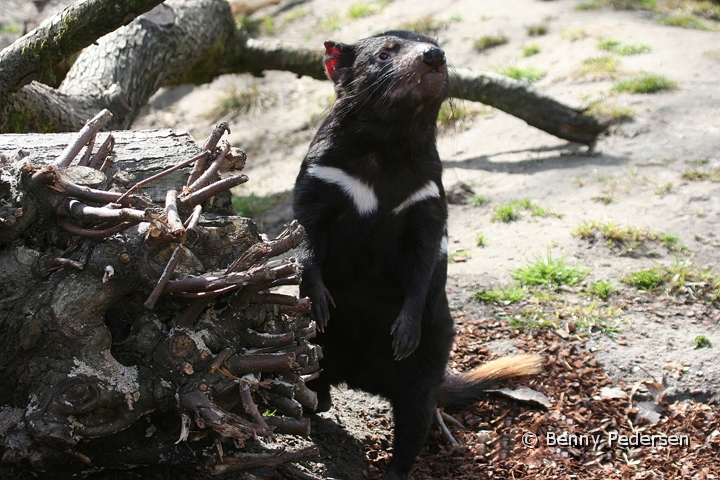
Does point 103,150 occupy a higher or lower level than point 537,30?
higher

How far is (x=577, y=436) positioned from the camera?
3139 millimetres

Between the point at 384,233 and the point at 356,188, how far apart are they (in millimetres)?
205

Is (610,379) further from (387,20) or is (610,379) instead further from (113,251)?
(387,20)

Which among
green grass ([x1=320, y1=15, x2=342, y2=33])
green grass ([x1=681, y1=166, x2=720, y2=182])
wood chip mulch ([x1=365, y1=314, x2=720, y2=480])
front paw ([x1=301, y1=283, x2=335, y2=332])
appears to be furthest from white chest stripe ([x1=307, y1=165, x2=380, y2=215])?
green grass ([x1=320, y1=15, x2=342, y2=33])

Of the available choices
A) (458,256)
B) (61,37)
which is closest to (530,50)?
(458,256)

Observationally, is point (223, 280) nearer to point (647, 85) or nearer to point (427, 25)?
point (647, 85)

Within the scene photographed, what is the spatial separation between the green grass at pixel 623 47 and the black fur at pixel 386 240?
4277 mm

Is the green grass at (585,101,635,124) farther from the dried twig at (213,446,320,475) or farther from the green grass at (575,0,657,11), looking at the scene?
the dried twig at (213,446,320,475)

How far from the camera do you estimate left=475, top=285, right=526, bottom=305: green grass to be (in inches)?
154

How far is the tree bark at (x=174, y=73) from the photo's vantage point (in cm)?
385

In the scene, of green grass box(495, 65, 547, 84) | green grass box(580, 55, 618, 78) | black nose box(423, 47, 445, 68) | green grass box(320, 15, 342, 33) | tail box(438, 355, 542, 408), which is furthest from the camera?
green grass box(320, 15, 342, 33)

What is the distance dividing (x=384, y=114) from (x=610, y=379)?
160 cm

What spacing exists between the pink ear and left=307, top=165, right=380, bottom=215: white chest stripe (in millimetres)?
524

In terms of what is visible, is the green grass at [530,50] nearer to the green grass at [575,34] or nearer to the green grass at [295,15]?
the green grass at [575,34]
